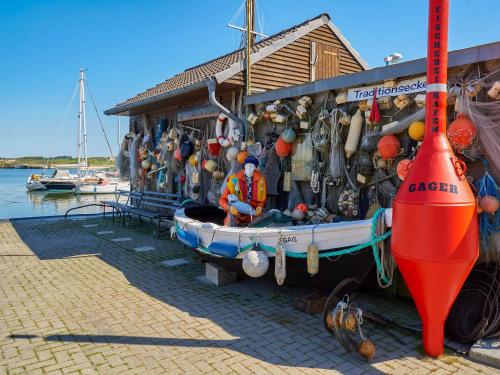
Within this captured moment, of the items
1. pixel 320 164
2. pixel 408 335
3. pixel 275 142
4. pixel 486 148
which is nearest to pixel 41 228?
pixel 275 142

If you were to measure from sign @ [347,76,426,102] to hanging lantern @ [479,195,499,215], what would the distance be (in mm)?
1671

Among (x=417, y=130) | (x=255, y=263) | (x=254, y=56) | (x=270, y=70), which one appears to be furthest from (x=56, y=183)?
(x=417, y=130)

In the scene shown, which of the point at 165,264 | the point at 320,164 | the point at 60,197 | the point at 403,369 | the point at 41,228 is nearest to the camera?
the point at 403,369

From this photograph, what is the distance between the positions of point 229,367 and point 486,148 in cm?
351

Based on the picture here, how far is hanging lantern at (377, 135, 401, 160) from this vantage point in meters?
5.25

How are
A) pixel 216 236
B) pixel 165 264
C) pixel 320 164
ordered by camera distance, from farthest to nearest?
pixel 165 264, pixel 320 164, pixel 216 236

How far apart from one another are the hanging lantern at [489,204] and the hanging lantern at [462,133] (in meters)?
0.63

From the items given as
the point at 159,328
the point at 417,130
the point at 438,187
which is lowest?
the point at 159,328

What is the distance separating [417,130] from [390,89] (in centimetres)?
84

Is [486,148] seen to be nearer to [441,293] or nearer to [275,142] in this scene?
[441,293]

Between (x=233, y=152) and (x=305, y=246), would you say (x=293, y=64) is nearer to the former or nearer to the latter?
(x=233, y=152)

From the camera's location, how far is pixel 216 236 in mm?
5617

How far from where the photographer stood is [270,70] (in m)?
9.54

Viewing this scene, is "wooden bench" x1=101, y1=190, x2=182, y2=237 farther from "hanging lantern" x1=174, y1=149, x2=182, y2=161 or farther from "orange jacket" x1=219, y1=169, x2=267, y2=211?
"orange jacket" x1=219, y1=169, x2=267, y2=211
